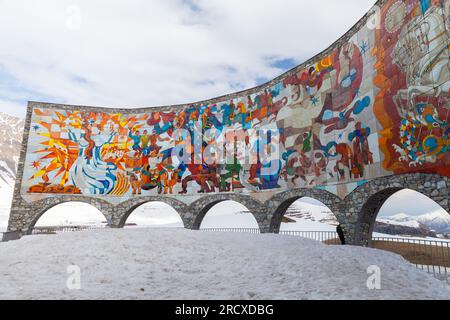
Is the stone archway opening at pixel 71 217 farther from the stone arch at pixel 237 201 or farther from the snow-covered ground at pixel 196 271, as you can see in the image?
the snow-covered ground at pixel 196 271

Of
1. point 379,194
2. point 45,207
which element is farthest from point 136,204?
point 379,194

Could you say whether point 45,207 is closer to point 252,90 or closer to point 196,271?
point 252,90

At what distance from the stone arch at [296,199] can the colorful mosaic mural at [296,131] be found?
32 centimetres

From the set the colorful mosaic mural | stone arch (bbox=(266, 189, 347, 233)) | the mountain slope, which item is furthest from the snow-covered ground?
the mountain slope

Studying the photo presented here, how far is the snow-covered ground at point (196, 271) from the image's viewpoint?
351cm

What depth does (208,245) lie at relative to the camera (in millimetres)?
6555

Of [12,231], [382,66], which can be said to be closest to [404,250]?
[382,66]

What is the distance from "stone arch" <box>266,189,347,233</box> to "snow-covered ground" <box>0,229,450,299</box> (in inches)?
252

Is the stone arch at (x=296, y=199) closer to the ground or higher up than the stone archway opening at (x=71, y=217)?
higher up

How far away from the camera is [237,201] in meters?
16.6

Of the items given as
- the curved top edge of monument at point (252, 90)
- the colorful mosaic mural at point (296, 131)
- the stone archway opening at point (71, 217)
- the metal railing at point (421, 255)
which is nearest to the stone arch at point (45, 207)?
the colorful mosaic mural at point (296, 131)

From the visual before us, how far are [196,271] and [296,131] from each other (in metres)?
11.5

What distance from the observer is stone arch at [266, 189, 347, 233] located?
39.9ft

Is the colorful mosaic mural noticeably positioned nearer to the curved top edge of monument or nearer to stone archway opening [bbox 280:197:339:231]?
the curved top edge of monument
